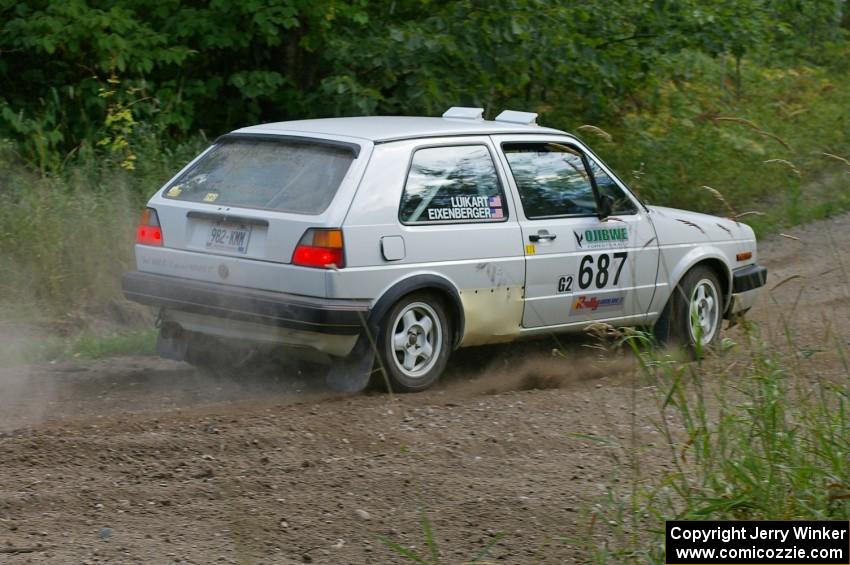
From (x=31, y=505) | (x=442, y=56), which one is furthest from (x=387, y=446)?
(x=442, y=56)

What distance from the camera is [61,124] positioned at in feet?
38.8

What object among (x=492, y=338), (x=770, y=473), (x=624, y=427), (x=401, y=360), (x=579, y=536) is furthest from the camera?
(x=492, y=338)

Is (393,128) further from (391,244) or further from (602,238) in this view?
(602,238)

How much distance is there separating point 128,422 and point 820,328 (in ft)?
17.6

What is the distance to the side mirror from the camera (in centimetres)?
780

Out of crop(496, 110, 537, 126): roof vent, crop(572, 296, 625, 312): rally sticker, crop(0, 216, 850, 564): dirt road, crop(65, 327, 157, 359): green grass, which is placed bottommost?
crop(65, 327, 157, 359): green grass

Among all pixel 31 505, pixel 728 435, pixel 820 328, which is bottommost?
pixel 820 328

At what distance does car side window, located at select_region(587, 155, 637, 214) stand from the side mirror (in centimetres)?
8

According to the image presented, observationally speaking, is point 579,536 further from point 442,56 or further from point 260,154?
point 442,56

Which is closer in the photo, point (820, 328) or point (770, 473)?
point (770, 473)

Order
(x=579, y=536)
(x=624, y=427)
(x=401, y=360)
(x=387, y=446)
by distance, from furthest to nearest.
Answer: (x=401, y=360)
(x=624, y=427)
(x=387, y=446)
(x=579, y=536)

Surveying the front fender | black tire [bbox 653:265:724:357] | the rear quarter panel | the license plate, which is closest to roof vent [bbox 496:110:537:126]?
the rear quarter panel

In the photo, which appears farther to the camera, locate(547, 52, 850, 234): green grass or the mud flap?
locate(547, 52, 850, 234): green grass

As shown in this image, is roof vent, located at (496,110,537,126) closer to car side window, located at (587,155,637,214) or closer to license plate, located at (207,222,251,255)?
car side window, located at (587,155,637,214)
